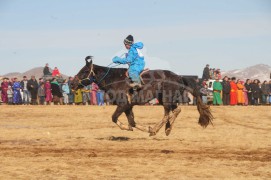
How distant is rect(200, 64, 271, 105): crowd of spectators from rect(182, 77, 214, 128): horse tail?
52.4 feet

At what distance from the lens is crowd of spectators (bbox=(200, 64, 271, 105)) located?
3150 centimetres

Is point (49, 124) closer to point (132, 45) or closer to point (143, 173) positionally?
point (132, 45)

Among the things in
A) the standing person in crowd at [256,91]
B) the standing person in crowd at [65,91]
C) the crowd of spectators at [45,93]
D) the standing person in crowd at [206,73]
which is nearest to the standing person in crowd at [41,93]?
the crowd of spectators at [45,93]

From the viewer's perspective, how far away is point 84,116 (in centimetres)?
2364

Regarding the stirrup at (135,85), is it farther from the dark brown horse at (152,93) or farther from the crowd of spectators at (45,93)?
the crowd of spectators at (45,93)

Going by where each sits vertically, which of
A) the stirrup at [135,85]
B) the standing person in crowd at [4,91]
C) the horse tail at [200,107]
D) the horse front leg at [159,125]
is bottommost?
the horse front leg at [159,125]

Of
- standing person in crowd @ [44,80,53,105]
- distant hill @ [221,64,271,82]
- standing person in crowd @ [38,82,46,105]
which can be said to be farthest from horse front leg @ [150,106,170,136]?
distant hill @ [221,64,271,82]

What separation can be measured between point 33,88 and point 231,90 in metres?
11.7

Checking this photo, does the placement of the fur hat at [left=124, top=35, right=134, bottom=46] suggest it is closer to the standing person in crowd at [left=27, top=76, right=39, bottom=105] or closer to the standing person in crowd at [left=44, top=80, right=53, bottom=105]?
the standing person in crowd at [left=44, top=80, right=53, bottom=105]

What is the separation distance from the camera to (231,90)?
32469mm

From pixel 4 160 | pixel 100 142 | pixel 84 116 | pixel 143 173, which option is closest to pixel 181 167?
pixel 143 173

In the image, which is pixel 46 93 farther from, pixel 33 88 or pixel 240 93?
pixel 240 93

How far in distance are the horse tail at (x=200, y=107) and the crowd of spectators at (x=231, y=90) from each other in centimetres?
1597

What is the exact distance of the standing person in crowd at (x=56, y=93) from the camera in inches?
1232
